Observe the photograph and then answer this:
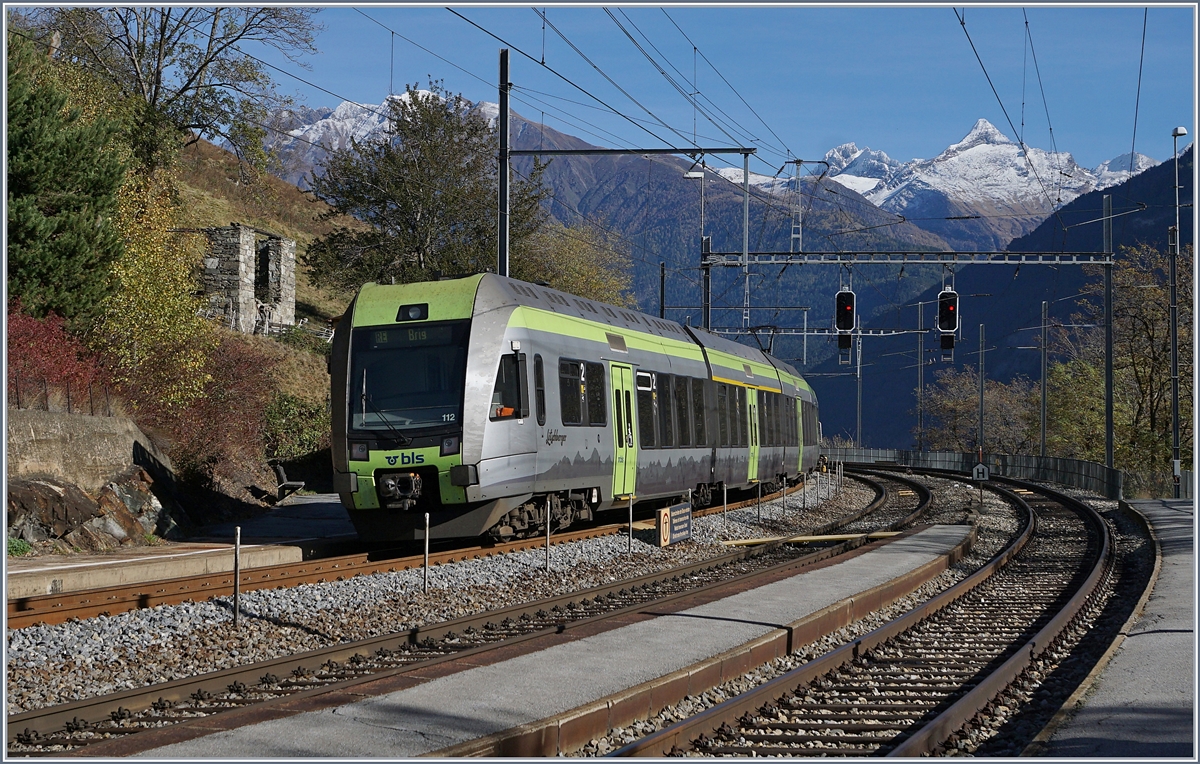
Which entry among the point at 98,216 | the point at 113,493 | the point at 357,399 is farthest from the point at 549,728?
the point at 98,216

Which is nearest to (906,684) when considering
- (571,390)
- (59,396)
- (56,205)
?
(571,390)

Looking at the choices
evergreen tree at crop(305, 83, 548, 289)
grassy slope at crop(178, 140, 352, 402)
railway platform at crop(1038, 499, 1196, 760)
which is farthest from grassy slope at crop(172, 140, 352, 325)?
railway platform at crop(1038, 499, 1196, 760)

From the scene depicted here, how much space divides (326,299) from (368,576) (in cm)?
4956

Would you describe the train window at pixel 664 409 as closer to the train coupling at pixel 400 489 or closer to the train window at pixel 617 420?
the train window at pixel 617 420

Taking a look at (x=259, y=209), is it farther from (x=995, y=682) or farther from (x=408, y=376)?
(x=995, y=682)

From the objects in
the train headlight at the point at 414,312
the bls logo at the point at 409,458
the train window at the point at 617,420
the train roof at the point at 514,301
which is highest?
the train roof at the point at 514,301

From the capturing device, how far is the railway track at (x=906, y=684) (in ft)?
25.8

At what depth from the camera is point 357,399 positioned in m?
16.5

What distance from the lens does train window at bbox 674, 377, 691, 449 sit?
75.1 ft

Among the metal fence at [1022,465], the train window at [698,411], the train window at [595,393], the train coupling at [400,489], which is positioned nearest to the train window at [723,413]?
the train window at [698,411]

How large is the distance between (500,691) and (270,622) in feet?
12.8

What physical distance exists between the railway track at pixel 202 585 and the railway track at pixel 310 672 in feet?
9.03

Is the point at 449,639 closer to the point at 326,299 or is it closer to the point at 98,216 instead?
the point at 98,216

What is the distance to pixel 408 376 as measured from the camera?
1631 centimetres
